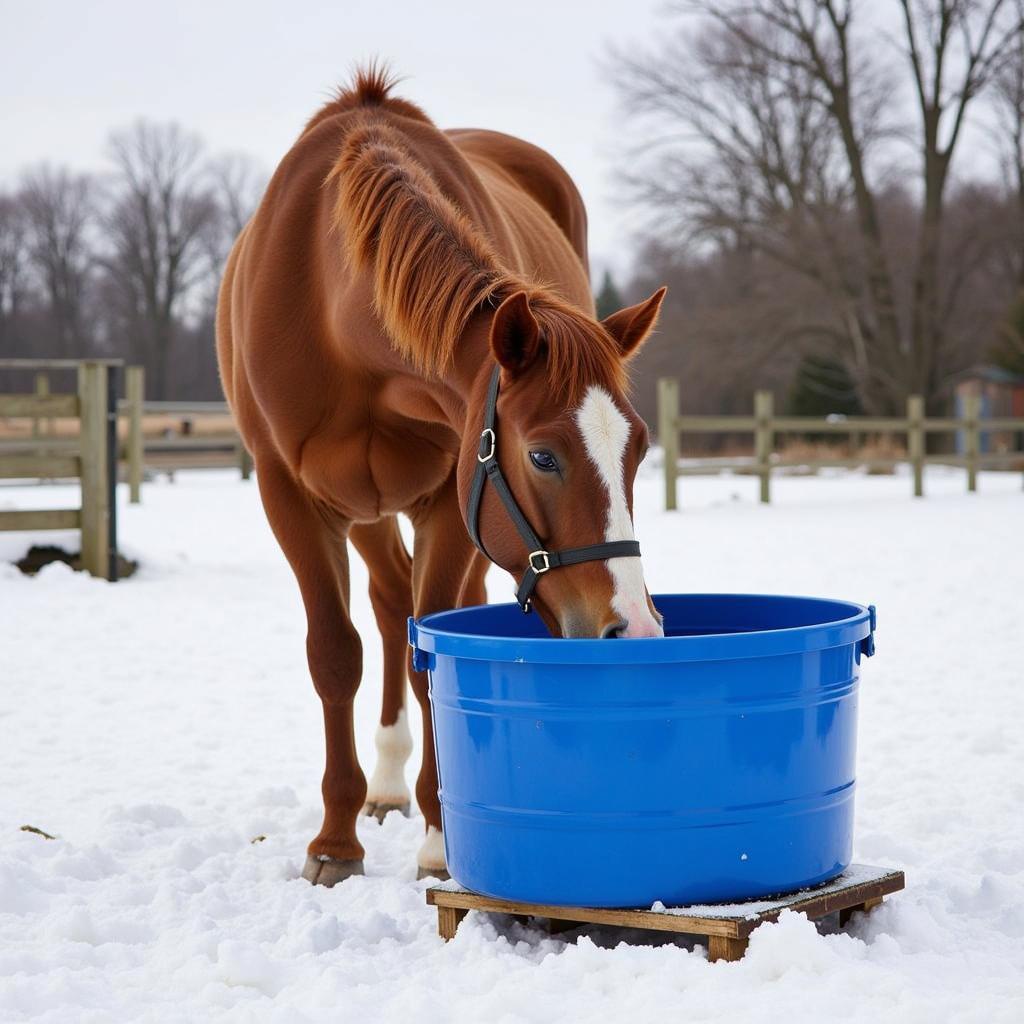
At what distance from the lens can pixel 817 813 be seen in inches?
91.7

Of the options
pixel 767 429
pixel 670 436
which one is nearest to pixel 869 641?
pixel 670 436

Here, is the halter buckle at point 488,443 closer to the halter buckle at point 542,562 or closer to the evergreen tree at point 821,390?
the halter buckle at point 542,562

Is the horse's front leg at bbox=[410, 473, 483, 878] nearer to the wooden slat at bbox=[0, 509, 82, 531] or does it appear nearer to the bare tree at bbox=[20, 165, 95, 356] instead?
the wooden slat at bbox=[0, 509, 82, 531]

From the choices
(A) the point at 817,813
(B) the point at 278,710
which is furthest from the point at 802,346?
(A) the point at 817,813

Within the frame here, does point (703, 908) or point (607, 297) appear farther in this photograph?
point (607, 297)

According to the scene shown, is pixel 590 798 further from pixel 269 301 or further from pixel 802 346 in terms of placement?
pixel 802 346

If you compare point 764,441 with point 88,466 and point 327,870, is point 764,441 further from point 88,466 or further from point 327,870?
point 327,870

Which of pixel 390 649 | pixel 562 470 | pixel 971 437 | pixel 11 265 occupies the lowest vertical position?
pixel 390 649

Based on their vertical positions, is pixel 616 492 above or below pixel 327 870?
above

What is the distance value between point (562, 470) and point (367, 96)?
66.9 inches

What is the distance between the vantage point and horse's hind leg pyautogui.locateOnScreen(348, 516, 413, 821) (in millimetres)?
3693

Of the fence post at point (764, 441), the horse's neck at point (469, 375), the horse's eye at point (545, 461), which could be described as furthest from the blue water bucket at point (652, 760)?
the fence post at point (764, 441)

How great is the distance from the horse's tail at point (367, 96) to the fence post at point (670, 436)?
9.40 meters

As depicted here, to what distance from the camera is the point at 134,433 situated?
531 inches
